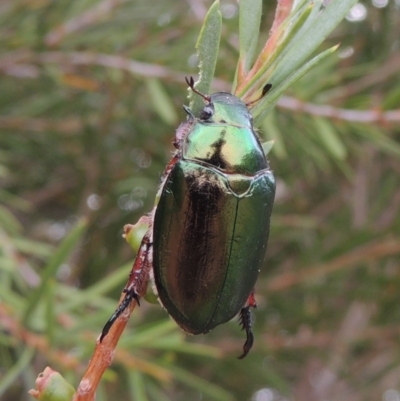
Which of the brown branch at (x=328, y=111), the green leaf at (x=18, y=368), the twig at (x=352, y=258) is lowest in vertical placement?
the twig at (x=352, y=258)

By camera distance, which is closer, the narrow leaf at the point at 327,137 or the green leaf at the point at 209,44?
the green leaf at the point at 209,44

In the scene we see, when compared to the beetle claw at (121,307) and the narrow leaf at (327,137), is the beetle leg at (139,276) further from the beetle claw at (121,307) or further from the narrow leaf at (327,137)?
the narrow leaf at (327,137)

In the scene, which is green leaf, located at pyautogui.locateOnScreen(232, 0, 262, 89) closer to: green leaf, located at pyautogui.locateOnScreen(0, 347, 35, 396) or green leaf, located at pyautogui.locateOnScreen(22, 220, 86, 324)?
green leaf, located at pyautogui.locateOnScreen(22, 220, 86, 324)

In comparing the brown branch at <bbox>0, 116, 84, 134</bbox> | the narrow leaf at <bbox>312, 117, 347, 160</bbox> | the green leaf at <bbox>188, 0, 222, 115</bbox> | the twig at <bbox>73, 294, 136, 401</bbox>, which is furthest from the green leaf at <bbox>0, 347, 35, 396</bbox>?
the brown branch at <bbox>0, 116, 84, 134</bbox>

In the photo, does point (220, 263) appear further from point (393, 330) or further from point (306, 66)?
point (393, 330)

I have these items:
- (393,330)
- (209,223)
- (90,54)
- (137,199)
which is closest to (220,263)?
(209,223)

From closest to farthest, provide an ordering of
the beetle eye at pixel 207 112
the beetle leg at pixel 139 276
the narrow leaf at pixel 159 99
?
1. the beetle leg at pixel 139 276
2. the beetle eye at pixel 207 112
3. the narrow leaf at pixel 159 99

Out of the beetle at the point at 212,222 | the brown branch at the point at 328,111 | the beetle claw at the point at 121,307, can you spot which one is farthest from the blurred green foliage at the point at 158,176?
the beetle claw at the point at 121,307

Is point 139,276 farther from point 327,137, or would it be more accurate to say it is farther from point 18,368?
point 327,137
